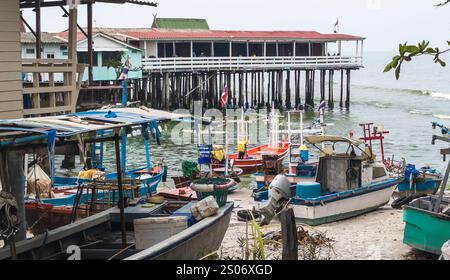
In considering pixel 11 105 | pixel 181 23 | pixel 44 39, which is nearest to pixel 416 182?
pixel 11 105

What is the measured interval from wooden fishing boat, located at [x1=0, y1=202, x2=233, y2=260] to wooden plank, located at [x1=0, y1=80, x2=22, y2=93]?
8.35 feet

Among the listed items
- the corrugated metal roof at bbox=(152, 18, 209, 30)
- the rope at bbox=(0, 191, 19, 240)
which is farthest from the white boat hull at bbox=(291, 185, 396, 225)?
the corrugated metal roof at bbox=(152, 18, 209, 30)

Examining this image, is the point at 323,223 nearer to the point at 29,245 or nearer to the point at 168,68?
the point at 29,245

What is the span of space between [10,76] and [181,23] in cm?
5049

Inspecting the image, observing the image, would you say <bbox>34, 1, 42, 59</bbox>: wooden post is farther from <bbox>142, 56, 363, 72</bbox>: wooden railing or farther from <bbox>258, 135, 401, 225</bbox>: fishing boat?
<bbox>142, 56, 363, 72</bbox>: wooden railing

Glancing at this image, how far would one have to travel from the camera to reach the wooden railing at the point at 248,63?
4578cm

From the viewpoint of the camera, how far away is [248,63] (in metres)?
49.0

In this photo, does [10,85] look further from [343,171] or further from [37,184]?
[343,171]

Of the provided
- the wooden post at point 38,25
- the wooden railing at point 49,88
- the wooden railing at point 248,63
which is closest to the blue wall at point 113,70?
the wooden railing at point 248,63

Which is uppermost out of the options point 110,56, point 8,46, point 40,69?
point 110,56

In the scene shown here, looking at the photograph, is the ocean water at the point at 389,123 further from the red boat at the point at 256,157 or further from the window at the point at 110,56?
the window at the point at 110,56
